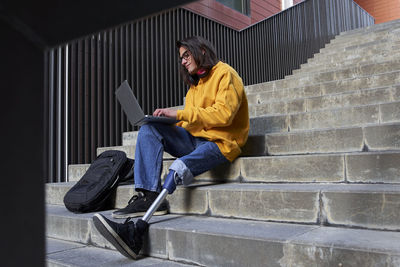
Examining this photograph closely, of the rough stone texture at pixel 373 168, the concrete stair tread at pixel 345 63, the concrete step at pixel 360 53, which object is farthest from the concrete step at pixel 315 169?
the concrete step at pixel 360 53

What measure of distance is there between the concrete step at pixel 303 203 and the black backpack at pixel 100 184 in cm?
47

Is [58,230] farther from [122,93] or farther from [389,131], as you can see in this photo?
[389,131]

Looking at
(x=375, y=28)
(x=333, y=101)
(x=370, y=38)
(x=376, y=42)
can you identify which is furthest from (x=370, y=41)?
(x=333, y=101)

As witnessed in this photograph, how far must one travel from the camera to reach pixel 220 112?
1931mm

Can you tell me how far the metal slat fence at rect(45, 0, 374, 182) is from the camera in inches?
138

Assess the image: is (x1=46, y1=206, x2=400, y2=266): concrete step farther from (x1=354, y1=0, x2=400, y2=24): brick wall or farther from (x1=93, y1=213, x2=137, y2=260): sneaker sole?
(x1=354, y1=0, x2=400, y2=24): brick wall

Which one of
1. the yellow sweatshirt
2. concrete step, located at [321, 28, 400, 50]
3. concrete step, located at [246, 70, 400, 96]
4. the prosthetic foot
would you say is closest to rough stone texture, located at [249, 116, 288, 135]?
the yellow sweatshirt

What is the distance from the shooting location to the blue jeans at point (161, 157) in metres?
1.88

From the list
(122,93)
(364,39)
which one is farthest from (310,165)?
(364,39)

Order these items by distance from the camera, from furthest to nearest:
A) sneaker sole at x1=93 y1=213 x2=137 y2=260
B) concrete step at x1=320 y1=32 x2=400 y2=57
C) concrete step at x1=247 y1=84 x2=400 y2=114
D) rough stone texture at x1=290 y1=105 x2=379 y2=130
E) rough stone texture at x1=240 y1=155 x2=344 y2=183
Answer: concrete step at x1=320 y1=32 x2=400 y2=57 → concrete step at x1=247 y1=84 x2=400 y2=114 → rough stone texture at x1=290 y1=105 x2=379 y2=130 → rough stone texture at x1=240 y1=155 x2=344 y2=183 → sneaker sole at x1=93 y1=213 x2=137 y2=260

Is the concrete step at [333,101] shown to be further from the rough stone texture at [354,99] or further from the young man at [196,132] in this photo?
the young man at [196,132]

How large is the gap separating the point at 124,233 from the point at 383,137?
1.38 m

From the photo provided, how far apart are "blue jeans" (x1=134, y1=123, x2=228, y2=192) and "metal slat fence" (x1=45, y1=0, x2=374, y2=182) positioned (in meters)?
0.76

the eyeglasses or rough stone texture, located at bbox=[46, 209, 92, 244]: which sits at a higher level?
the eyeglasses
